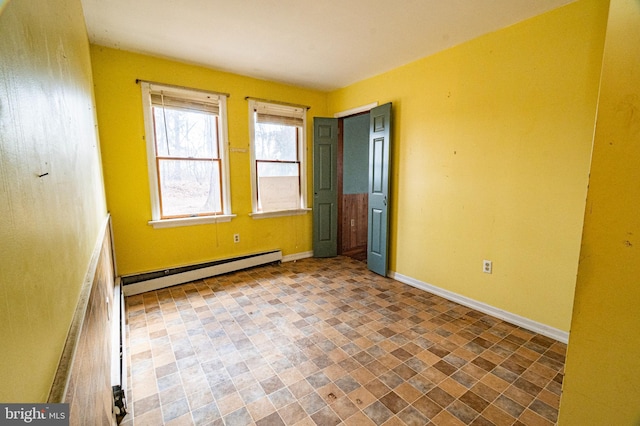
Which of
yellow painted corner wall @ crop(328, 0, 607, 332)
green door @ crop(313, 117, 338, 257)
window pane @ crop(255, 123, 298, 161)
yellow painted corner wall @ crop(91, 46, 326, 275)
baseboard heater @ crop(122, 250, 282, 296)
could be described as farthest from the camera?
green door @ crop(313, 117, 338, 257)

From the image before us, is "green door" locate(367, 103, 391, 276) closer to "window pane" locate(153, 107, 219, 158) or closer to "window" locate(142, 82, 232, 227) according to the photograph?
"window" locate(142, 82, 232, 227)

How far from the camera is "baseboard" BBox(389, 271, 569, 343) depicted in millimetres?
2346

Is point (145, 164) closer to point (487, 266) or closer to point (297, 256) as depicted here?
point (297, 256)

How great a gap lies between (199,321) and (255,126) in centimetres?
262

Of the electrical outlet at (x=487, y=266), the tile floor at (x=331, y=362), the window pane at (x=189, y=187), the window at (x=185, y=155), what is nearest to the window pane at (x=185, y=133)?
the window at (x=185, y=155)

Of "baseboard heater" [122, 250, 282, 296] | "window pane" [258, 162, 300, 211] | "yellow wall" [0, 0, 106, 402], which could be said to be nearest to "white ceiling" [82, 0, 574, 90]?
"window pane" [258, 162, 300, 211]

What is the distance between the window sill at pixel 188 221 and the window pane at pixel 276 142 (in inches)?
38.9

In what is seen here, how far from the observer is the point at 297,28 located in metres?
2.54

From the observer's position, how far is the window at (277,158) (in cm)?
396

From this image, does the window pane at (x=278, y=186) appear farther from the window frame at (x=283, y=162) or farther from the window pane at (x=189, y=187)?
the window pane at (x=189, y=187)

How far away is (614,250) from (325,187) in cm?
396

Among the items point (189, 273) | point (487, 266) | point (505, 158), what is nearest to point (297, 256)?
point (189, 273)

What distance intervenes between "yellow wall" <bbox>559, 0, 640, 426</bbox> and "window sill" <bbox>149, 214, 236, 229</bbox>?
11.8 feet

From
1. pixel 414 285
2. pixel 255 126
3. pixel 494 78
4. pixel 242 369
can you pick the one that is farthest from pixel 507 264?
pixel 255 126
